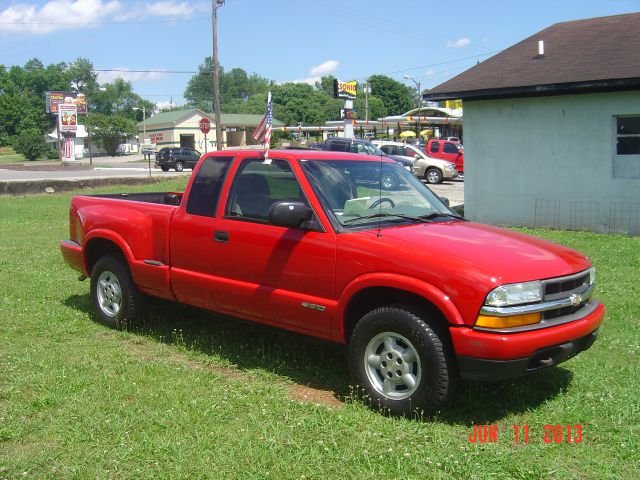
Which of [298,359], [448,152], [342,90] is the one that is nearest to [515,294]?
[298,359]

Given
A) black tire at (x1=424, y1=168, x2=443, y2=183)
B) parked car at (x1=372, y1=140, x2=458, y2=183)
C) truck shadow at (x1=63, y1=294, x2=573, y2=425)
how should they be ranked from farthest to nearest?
black tire at (x1=424, y1=168, x2=443, y2=183) → parked car at (x1=372, y1=140, x2=458, y2=183) → truck shadow at (x1=63, y1=294, x2=573, y2=425)

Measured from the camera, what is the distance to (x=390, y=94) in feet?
443

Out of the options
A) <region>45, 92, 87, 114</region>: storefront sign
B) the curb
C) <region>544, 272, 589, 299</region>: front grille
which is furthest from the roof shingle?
<region>45, 92, 87, 114</region>: storefront sign

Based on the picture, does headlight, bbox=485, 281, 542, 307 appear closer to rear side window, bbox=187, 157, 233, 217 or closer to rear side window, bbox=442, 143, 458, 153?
rear side window, bbox=187, 157, 233, 217

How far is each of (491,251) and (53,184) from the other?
2328cm

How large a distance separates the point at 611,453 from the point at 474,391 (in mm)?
1126

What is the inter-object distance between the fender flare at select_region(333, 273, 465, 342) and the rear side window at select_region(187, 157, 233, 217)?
65.1 inches

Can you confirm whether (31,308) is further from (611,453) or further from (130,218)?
(611,453)

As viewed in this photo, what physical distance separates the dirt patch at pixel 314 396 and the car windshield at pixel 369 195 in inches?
50.9

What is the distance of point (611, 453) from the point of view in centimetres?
395

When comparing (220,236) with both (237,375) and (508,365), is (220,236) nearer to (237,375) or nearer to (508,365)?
(237,375)

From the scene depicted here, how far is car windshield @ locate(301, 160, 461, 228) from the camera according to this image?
16.7 feet

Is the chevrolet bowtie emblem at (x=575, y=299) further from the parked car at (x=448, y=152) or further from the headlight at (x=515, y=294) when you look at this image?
the parked car at (x=448, y=152)

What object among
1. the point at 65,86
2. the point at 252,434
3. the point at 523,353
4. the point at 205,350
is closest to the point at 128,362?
the point at 205,350
